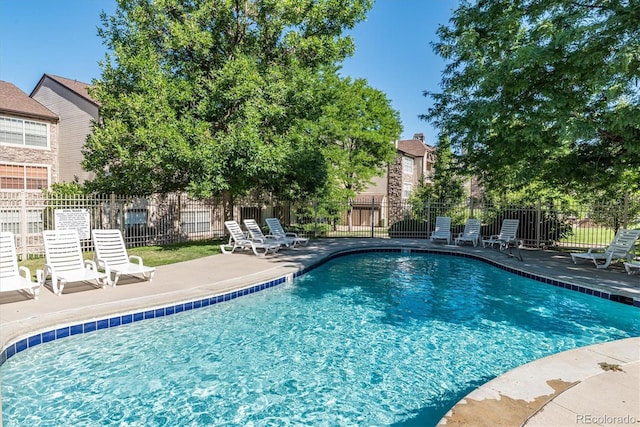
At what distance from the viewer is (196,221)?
19.0m

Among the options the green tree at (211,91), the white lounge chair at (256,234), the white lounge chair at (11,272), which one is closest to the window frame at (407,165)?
the green tree at (211,91)

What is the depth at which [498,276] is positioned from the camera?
10.4 meters

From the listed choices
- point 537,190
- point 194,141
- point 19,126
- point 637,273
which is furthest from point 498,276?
point 19,126

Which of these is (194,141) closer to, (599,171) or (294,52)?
(294,52)

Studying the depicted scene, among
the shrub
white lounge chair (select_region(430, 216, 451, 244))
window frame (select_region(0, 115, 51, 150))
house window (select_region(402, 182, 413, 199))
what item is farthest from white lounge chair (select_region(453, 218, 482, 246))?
window frame (select_region(0, 115, 51, 150))

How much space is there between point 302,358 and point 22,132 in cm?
2416

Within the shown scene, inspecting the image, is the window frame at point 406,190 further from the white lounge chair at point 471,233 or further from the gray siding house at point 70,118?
the gray siding house at point 70,118

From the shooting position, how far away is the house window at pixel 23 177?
20609 mm

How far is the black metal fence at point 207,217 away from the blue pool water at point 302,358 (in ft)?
25.6

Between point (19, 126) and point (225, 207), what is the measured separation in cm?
→ 1442

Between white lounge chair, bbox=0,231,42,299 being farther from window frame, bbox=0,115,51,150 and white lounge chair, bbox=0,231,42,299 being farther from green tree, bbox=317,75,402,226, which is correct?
window frame, bbox=0,115,51,150

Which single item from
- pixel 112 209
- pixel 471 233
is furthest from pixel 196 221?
pixel 471 233

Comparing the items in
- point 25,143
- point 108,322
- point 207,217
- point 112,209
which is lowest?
point 108,322

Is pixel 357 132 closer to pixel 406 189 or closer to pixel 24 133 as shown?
pixel 406 189
